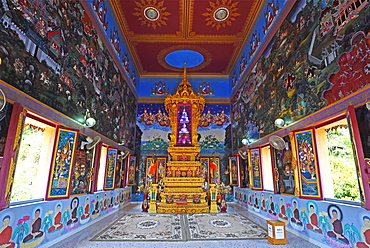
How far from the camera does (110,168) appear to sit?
872cm

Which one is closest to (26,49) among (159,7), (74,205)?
(74,205)

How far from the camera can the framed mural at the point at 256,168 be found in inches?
328

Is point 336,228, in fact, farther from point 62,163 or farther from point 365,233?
point 62,163

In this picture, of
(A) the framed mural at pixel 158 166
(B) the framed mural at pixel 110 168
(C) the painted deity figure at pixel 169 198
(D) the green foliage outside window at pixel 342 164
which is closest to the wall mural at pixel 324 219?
(D) the green foliage outside window at pixel 342 164

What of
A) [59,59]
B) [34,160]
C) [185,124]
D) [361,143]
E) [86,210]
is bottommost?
[86,210]

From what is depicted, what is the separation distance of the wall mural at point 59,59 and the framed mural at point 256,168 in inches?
253

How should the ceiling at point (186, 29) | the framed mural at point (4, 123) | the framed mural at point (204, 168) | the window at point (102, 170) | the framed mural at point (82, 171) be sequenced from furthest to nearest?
the framed mural at point (204, 168), the ceiling at point (186, 29), the window at point (102, 170), the framed mural at point (82, 171), the framed mural at point (4, 123)

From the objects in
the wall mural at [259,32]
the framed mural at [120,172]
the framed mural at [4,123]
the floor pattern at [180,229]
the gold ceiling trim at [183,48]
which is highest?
the gold ceiling trim at [183,48]

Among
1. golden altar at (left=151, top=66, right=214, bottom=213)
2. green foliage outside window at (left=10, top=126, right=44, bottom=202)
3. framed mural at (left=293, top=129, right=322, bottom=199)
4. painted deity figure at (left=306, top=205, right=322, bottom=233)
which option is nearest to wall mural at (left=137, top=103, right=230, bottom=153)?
golden altar at (left=151, top=66, right=214, bottom=213)

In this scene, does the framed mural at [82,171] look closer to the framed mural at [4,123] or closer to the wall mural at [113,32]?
the framed mural at [4,123]

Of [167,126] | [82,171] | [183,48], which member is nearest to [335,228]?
[82,171]

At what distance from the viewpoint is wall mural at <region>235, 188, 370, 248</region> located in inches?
146

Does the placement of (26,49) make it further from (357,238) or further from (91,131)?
(357,238)

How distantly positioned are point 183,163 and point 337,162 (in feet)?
22.9
